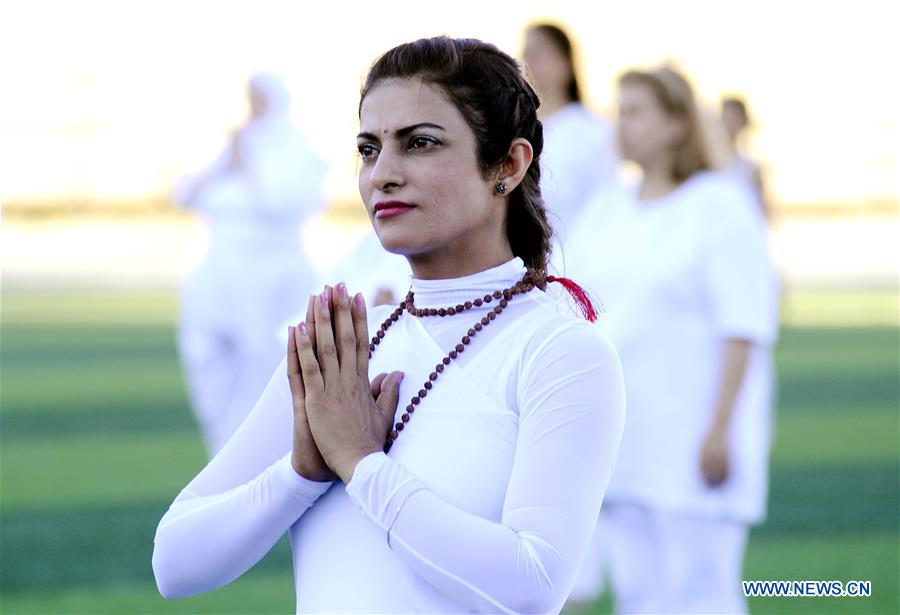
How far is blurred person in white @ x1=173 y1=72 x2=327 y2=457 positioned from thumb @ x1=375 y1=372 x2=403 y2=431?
20.4 ft

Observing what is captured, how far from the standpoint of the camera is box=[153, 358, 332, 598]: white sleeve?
2367 mm

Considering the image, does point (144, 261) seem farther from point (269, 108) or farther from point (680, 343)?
point (680, 343)

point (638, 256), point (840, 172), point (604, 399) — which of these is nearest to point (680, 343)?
point (638, 256)

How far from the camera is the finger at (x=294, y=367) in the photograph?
233 centimetres

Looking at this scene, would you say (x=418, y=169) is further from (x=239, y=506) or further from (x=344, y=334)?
(x=239, y=506)

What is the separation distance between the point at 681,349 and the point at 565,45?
4.89 ft

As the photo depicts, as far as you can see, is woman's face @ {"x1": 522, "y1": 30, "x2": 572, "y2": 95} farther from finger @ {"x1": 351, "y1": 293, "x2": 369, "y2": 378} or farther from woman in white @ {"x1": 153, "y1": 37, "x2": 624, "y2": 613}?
finger @ {"x1": 351, "y1": 293, "x2": 369, "y2": 378}

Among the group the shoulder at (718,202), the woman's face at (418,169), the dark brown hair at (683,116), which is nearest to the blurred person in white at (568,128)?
the dark brown hair at (683,116)

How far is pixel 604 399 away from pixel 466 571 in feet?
1.12

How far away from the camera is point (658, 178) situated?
Answer: 5.56m

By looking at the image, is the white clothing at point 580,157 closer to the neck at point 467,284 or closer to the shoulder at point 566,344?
the neck at point 467,284

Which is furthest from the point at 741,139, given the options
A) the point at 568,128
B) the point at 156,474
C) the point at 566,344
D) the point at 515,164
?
the point at 566,344

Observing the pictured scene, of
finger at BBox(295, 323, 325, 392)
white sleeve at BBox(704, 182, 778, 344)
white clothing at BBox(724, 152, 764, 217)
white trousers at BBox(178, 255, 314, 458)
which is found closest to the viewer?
finger at BBox(295, 323, 325, 392)

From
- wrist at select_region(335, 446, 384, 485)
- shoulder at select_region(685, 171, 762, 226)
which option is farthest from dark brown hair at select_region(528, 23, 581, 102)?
wrist at select_region(335, 446, 384, 485)
